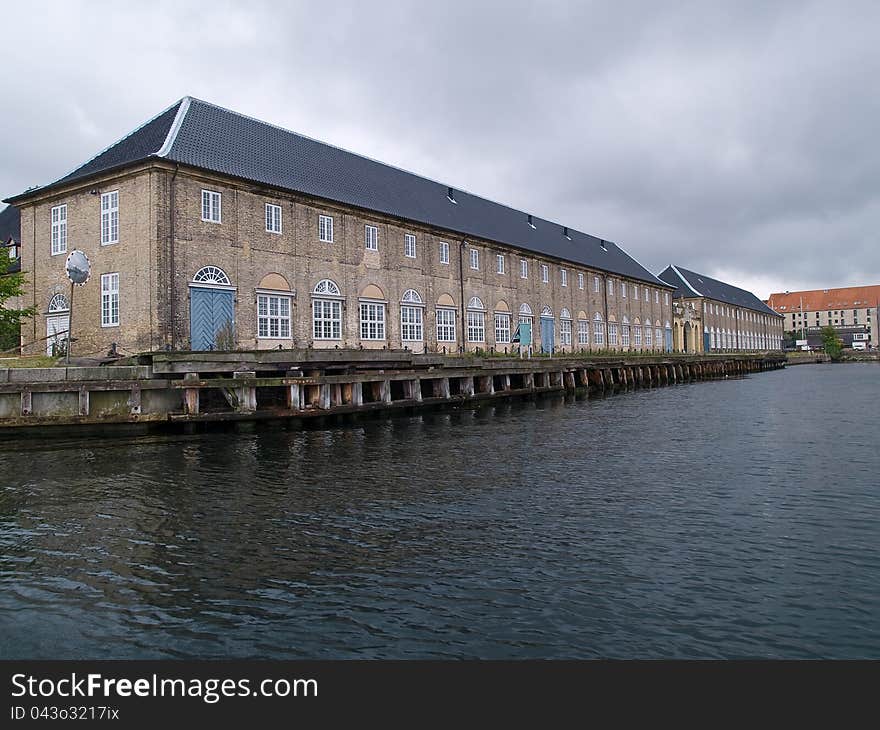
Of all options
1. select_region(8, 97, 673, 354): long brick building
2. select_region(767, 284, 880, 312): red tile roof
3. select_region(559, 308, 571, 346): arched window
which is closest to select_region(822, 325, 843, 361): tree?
select_region(767, 284, 880, 312): red tile roof

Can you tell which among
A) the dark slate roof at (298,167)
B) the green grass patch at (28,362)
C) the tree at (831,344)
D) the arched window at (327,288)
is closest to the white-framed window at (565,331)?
the dark slate roof at (298,167)

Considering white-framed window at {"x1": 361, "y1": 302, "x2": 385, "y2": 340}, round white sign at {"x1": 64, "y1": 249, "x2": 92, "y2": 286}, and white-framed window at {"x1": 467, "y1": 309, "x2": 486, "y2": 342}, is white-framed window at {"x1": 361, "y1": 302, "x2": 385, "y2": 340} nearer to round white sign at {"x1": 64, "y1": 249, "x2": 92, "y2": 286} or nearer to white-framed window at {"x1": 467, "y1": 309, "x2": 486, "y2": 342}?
white-framed window at {"x1": 467, "y1": 309, "x2": 486, "y2": 342}

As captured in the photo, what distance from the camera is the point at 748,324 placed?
115 metres

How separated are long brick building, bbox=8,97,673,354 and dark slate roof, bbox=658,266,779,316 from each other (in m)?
51.2

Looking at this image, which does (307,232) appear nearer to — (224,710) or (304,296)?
(304,296)

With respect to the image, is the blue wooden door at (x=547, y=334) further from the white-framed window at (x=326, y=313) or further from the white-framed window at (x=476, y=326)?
the white-framed window at (x=326, y=313)

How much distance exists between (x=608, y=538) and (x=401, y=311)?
28403 mm

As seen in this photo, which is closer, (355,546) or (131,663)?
(131,663)

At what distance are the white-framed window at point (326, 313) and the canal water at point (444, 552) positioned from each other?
579 inches

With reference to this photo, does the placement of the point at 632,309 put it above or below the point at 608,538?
above

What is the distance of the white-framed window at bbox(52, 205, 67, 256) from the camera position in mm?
28578

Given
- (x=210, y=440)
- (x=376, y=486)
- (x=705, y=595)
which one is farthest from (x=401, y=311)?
(x=705, y=595)

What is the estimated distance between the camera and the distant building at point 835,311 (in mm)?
146375

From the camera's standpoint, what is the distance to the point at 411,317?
3747cm
